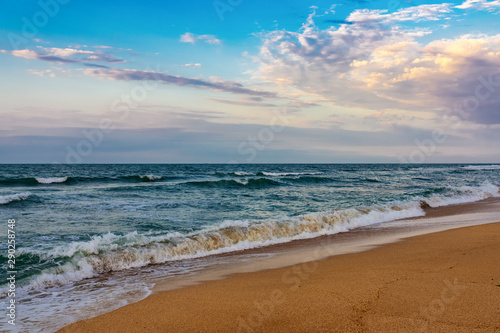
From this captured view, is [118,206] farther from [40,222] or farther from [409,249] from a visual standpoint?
[409,249]

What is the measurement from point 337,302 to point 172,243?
5.28m

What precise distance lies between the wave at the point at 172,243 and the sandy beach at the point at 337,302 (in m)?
2.52

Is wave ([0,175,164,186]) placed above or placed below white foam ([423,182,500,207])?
below

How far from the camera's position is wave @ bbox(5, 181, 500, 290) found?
6893 mm

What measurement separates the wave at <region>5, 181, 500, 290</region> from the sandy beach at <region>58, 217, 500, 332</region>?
8.25 ft

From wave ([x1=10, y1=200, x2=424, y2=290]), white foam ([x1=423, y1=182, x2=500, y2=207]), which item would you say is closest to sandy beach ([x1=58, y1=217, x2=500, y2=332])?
wave ([x1=10, y1=200, x2=424, y2=290])

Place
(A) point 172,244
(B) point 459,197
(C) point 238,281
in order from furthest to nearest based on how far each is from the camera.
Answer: (B) point 459,197
(A) point 172,244
(C) point 238,281

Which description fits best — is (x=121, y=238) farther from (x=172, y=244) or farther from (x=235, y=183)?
(x=235, y=183)

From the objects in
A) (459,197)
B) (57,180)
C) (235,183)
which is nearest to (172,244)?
(459,197)

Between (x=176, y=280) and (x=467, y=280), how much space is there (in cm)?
476

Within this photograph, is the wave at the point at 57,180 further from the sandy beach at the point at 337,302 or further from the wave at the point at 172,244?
the sandy beach at the point at 337,302

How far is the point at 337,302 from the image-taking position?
440cm

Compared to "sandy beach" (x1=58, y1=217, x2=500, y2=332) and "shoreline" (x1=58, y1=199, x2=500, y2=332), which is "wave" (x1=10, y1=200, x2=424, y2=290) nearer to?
"shoreline" (x1=58, y1=199, x2=500, y2=332)

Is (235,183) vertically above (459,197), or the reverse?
(459,197)
